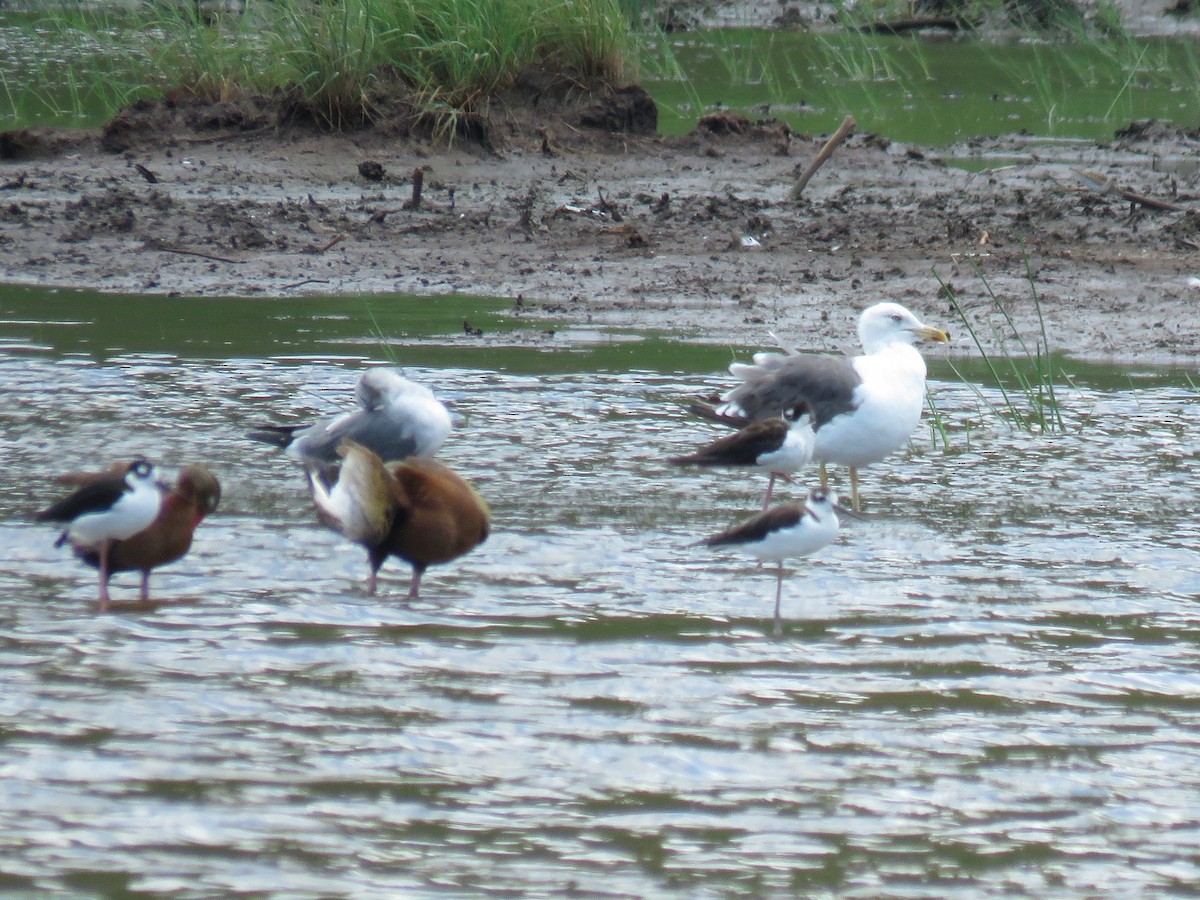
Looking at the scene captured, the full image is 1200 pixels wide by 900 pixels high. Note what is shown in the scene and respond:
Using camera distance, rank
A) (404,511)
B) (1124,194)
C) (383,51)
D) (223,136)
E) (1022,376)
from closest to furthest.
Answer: (404,511)
(1022,376)
(1124,194)
(383,51)
(223,136)

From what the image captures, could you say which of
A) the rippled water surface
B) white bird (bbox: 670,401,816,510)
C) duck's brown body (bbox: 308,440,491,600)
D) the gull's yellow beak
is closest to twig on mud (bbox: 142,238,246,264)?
the rippled water surface

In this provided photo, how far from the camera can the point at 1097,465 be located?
22.3 feet

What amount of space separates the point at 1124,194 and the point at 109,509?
325 inches

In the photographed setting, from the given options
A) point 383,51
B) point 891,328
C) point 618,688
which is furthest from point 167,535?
point 383,51

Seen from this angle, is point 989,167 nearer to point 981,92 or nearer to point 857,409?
point 981,92

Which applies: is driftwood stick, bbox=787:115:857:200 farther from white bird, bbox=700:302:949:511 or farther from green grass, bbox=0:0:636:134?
white bird, bbox=700:302:949:511

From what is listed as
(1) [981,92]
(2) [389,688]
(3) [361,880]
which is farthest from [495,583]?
(1) [981,92]

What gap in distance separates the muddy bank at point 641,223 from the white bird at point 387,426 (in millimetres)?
3224

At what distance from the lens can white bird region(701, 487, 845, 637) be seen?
5.01 m

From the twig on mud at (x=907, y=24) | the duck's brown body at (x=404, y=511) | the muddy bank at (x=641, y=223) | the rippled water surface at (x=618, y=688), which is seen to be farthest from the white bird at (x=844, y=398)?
the twig on mud at (x=907, y=24)

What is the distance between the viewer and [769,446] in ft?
19.7

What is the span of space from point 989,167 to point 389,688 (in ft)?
34.1

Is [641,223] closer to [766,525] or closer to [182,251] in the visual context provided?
[182,251]

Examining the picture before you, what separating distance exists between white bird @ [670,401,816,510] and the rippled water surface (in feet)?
0.77
